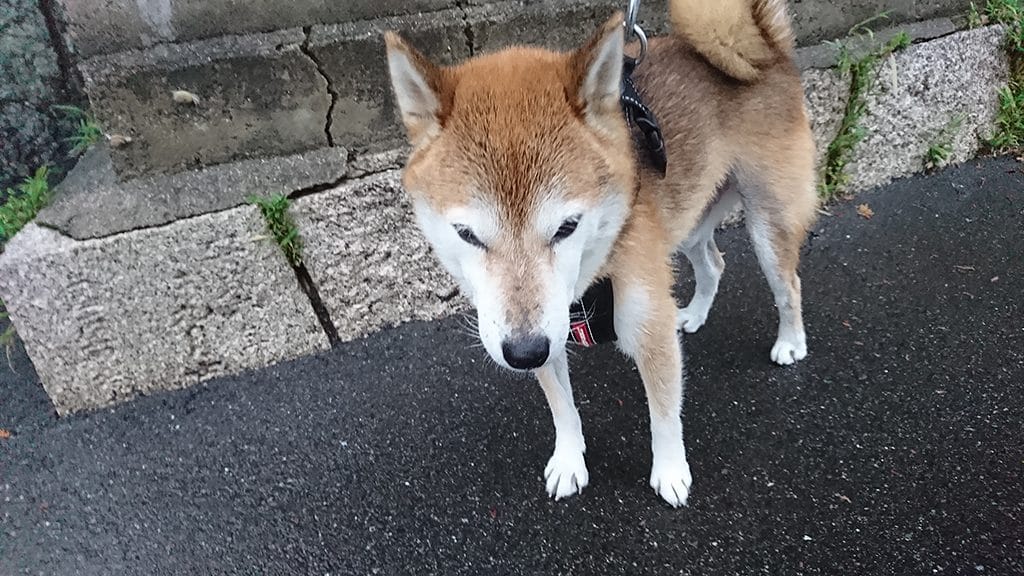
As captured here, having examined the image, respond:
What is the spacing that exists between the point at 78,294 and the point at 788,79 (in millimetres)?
2962

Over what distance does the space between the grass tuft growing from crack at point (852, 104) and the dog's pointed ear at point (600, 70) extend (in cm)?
234

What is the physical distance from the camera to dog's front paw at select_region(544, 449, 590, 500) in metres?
2.41

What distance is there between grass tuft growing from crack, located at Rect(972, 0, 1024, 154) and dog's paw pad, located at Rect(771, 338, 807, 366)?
2.30 meters

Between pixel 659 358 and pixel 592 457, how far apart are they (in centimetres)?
59

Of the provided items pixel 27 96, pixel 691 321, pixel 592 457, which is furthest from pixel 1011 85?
pixel 27 96

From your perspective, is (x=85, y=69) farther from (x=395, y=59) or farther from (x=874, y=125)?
(x=874, y=125)

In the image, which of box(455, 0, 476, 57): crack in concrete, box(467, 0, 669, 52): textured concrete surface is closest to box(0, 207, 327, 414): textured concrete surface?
box(455, 0, 476, 57): crack in concrete

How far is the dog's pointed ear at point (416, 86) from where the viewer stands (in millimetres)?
1758

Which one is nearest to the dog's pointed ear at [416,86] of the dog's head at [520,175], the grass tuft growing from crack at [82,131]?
the dog's head at [520,175]

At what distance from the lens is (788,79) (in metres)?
2.59

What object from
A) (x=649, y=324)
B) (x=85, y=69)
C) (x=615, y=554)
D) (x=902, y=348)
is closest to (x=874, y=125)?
(x=902, y=348)

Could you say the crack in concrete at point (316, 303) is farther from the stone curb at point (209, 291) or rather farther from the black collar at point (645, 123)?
the black collar at point (645, 123)

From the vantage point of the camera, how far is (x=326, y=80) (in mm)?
3062

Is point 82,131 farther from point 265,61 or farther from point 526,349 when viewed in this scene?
point 526,349
